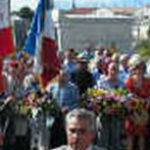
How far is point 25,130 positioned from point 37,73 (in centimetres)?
90

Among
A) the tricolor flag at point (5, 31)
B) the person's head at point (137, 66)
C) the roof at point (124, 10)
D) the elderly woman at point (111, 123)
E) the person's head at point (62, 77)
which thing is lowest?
the roof at point (124, 10)

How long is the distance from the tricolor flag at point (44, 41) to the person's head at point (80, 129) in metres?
6.06

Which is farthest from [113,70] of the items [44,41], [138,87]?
[44,41]

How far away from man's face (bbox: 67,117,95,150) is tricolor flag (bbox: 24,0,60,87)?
6093 millimetres

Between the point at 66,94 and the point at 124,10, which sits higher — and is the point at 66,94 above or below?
above

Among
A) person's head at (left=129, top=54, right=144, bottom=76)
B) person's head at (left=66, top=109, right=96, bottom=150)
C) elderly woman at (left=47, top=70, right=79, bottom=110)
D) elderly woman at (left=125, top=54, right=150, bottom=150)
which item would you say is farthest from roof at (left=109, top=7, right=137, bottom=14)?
person's head at (left=66, top=109, right=96, bottom=150)

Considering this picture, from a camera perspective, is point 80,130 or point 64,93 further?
point 64,93

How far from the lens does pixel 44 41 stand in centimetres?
1185

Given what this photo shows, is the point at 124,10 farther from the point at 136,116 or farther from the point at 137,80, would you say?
the point at 137,80

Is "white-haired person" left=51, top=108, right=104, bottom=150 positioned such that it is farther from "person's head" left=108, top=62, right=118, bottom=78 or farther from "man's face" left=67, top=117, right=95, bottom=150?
"person's head" left=108, top=62, right=118, bottom=78

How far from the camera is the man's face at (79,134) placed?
5660 millimetres

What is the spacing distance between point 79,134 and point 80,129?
4 cm

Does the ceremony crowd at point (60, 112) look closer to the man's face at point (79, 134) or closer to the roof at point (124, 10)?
the man's face at point (79, 134)

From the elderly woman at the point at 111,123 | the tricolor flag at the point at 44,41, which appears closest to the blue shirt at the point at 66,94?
the tricolor flag at the point at 44,41
